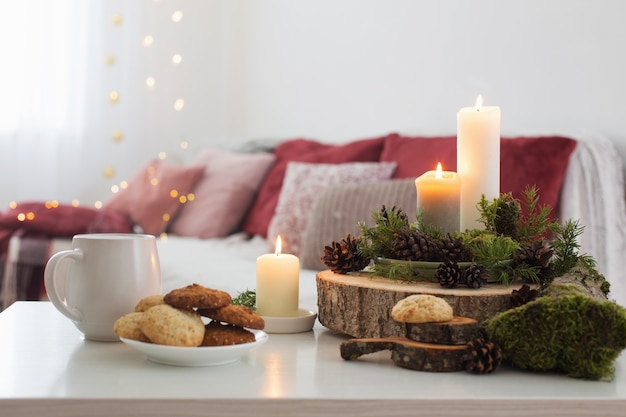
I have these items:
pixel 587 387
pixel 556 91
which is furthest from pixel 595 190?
pixel 587 387

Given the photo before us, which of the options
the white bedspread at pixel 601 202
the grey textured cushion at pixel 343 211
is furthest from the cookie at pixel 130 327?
the white bedspread at pixel 601 202

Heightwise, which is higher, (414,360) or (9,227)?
(414,360)

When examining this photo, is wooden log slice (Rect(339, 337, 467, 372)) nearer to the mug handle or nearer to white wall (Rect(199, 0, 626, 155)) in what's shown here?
the mug handle

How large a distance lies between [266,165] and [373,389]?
244 centimetres

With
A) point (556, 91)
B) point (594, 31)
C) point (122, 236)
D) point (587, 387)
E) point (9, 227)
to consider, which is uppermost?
point (594, 31)

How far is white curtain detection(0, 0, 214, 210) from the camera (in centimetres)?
420

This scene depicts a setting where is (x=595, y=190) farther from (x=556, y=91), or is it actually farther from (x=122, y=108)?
(x=122, y=108)

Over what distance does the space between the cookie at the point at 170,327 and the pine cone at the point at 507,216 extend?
1.47 ft

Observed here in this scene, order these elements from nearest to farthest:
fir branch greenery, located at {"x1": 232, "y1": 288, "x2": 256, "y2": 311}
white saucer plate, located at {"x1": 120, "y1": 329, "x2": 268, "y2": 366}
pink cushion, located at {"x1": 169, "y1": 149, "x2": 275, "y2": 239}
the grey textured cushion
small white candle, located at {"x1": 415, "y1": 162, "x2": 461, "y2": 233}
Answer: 1. white saucer plate, located at {"x1": 120, "y1": 329, "x2": 268, "y2": 366}
2. small white candle, located at {"x1": 415, "y1": 162, "x2": 461, "y2": 233}
3. fir branch greenery, located at {"x1": 232, "y1": 288, "x2": 256, "y2": 311}
4. the grey textured cushion
5. pink cushion, located at {"x1": 169, "y1": 149, "x2": 275, "y2": 239}

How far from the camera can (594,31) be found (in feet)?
6.84

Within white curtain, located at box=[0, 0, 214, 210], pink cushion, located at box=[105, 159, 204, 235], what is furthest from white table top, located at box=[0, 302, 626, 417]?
white curtain, located at box=[0, 0, 214, 210]

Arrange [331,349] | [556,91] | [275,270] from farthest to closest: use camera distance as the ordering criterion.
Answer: [556,91]
[275,270]
[331,349]

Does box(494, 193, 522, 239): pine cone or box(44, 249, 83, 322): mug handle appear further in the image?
box(494, 193, 522, 239): pine cone

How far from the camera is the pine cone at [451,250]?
1.02m
